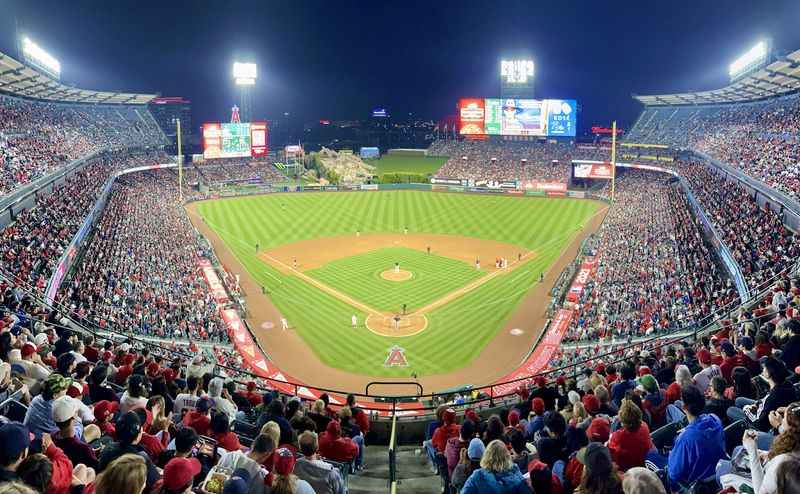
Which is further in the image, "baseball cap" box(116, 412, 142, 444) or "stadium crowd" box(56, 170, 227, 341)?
"stadium crowd" box(56, 170, 227, 341)

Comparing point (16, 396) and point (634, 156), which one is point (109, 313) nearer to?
point (16, 396)

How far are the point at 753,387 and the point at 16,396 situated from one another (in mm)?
9671

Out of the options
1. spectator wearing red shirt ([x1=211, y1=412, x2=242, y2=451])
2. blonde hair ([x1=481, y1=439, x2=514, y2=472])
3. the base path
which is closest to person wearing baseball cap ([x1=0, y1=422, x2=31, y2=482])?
spectator wearing red shirt ([x1=211, y1=412, x2=242, y2=451])

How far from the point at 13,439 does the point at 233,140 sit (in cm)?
8352

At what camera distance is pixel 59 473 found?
519 centimetres

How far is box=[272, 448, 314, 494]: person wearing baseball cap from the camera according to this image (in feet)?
16.6

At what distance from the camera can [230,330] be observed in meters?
29.1

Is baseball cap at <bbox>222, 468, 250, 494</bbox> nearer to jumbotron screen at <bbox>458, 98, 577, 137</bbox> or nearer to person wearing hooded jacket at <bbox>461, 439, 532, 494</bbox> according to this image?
person wearing hooded jacket at <bbox>461, 439, 532, 494</bbox>

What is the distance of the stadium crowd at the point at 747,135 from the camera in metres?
37.3

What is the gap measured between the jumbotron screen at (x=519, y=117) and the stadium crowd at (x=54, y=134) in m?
45.9

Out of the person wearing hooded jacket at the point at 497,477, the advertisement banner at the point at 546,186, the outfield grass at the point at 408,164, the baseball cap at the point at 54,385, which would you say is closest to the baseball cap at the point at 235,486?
the person wearing hooded jacket at the point at 497,477

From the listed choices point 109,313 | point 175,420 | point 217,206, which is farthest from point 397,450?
point 217,206

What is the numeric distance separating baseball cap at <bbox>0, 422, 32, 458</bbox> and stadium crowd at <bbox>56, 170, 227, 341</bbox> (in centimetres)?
1836

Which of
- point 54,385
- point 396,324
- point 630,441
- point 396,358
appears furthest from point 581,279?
point 54,385
